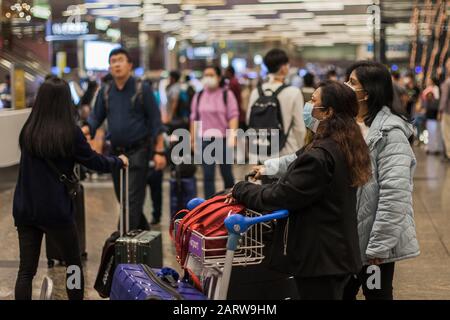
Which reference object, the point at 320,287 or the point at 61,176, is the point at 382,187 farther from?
the point at 61,176

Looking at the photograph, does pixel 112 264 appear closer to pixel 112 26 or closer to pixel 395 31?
pixel 112 26

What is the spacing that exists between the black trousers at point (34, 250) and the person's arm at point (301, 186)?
1.95 metres

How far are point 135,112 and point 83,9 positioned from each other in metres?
5.73

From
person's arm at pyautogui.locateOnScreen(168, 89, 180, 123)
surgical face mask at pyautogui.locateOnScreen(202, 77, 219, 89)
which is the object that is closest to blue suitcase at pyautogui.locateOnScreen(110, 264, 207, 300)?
surgical face mask at pyautogui.locateOnScreen(202, 77, 219, 89)

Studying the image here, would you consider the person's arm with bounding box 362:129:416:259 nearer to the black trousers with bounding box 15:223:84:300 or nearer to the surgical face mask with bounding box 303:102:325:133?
the surgical face mask with bounding box 303:102:325:133

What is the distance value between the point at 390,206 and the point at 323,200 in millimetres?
655

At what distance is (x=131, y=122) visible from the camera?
24.3ft

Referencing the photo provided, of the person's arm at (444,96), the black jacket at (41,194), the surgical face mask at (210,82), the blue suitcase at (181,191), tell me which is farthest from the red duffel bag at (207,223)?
the person's arm at (444,96)

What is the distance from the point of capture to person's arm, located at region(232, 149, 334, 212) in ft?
12.0

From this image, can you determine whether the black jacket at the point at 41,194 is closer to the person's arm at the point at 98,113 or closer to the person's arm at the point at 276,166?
the person's arm at the point at 276,166

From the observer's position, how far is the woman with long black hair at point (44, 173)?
203 inches

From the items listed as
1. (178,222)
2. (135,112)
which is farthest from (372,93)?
(135,112)

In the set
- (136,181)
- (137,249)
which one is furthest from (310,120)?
(136,181)

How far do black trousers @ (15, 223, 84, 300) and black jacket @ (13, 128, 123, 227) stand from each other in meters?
0.07
